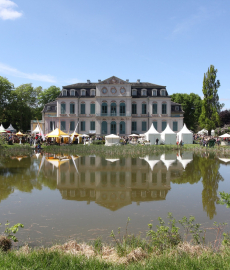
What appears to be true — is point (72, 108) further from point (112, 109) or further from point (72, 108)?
point (112, 109)

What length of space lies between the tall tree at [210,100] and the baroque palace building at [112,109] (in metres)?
4.42

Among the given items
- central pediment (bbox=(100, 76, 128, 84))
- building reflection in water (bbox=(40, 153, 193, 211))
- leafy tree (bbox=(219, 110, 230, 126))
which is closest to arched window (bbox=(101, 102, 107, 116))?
central pediment (bbox=(100, 76, 128, 84))

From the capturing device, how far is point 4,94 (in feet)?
171

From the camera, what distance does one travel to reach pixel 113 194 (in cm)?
933

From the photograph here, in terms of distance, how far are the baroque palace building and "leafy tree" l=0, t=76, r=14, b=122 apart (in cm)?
1442

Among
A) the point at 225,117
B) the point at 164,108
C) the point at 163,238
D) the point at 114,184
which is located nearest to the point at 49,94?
the point at 164,108

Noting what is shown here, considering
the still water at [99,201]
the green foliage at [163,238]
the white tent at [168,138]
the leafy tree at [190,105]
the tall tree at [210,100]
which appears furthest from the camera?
the leafy tree at [190,105]

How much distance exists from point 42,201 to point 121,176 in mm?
5143

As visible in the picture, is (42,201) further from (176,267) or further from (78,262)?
(176,267)

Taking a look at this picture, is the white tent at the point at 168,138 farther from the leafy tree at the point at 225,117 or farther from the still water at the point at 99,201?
the leafy tree at the point at 225,117

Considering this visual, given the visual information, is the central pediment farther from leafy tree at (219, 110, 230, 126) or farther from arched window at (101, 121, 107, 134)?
leafy tree at (219, 110, 230, 126)

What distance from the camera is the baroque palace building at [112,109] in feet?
137

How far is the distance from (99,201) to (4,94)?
5085cm

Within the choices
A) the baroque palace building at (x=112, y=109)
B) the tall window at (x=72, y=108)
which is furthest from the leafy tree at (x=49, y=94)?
the tall window at (x=72, y=108)
